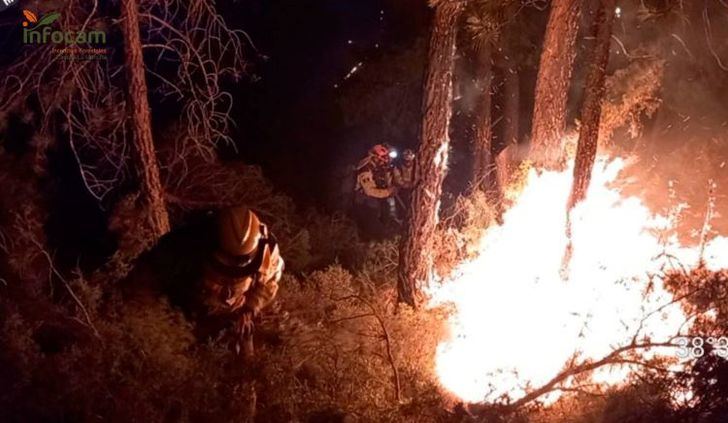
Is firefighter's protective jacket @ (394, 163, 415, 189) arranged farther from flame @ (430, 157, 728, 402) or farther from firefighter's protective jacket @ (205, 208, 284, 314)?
firefighter's protective jacket @ (205, 208, 284, 314)

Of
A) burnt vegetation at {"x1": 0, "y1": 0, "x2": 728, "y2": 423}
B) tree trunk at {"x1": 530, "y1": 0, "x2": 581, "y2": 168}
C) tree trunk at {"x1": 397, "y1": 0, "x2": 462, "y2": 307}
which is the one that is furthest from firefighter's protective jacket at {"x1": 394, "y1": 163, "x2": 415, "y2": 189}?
tree trunk at {"x1": 397, "y1": 0, "x2": 462, "y2": 307}

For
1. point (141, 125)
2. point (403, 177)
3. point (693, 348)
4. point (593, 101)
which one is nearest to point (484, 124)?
point (403, 177)

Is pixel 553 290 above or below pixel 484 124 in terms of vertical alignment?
below

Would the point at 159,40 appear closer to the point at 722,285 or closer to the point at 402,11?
the point at 402,11

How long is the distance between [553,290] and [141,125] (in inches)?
214

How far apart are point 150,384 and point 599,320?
188 inches

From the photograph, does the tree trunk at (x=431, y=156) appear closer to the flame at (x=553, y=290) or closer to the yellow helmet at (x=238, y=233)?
the flame at (x=553, y=290)

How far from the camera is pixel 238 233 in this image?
5723mm

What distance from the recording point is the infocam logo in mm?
8047

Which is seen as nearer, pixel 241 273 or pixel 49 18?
pixel 241 273

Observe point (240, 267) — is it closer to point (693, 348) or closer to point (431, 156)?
point (431, 156)

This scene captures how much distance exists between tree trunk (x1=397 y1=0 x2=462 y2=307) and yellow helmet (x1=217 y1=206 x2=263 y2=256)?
2791 mm

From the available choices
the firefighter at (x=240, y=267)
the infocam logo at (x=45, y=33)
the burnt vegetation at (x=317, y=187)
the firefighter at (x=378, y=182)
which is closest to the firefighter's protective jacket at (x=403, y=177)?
the firefighter at (x=378, y=182)

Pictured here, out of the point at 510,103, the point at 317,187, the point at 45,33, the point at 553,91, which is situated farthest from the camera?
the point at 510,103
